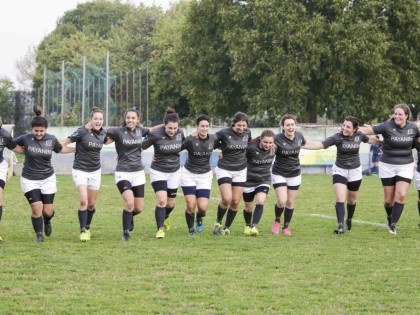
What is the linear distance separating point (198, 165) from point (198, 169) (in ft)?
0.21

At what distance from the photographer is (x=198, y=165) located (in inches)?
547

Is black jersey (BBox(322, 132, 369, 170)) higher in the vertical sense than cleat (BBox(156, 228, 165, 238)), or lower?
higher

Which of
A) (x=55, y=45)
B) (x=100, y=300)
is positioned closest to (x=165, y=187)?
(x=100, y=300)

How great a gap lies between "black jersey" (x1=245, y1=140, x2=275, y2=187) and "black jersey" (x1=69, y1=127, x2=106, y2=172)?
2.33 m

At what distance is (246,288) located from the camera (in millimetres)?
9328

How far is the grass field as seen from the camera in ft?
28.0

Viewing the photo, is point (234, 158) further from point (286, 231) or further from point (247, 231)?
point (286, 231)

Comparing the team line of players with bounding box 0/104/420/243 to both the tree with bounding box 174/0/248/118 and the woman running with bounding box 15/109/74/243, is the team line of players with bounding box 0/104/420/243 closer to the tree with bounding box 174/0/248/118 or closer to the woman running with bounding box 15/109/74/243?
the woman running with bounding box 15/109/74/243

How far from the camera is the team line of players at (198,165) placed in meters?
13.0

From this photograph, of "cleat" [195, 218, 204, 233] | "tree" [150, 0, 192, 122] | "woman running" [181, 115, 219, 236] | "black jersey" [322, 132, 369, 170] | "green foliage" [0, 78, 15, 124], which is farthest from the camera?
"tree" [150, 0, 192, 122]

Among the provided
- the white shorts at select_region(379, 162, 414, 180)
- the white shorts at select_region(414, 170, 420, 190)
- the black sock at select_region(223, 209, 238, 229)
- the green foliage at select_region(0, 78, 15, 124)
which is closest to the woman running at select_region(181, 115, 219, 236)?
the black sock at select_region(223, 209, 238, 229)

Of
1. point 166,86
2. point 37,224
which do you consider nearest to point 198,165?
point 37,224

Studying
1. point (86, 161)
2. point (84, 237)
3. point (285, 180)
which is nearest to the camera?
point (84, 237)

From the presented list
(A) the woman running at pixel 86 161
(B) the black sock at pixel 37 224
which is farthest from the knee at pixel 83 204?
(B) the black sock at pixel 37 224
